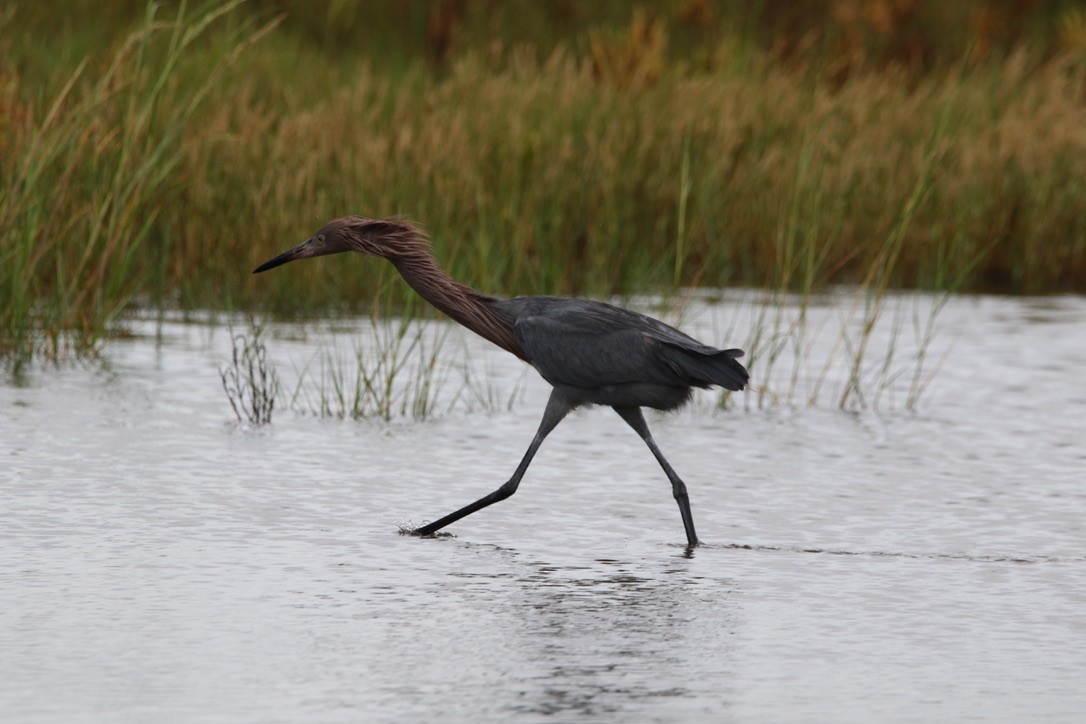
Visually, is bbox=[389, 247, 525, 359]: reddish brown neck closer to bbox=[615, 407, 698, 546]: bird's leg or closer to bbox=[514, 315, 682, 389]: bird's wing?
bbox=[514, 315, 682, 389]: bird's wing

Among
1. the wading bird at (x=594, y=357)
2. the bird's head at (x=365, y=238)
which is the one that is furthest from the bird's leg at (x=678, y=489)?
the bird's head at (x=365, y=238)

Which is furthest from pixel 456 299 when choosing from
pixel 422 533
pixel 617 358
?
pixel 422 533

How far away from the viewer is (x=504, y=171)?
37.9 feet

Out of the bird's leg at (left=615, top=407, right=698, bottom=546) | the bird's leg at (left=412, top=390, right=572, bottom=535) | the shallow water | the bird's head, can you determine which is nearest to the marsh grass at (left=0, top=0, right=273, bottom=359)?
the shallow water

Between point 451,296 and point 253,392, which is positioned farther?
point 253,392

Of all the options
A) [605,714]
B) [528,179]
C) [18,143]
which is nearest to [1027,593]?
[605,714]

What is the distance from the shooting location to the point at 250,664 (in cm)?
448

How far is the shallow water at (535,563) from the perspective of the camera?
14.3ft

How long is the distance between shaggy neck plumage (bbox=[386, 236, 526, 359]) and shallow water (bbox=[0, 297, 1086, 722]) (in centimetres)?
66

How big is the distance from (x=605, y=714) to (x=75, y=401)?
15.7 feet

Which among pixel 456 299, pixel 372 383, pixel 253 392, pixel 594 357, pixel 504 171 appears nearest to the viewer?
pixel 594 357

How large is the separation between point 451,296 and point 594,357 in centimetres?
66

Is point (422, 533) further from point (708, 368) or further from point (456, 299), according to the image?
point (708, 368)

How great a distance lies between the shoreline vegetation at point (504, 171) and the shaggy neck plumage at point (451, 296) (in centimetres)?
159
